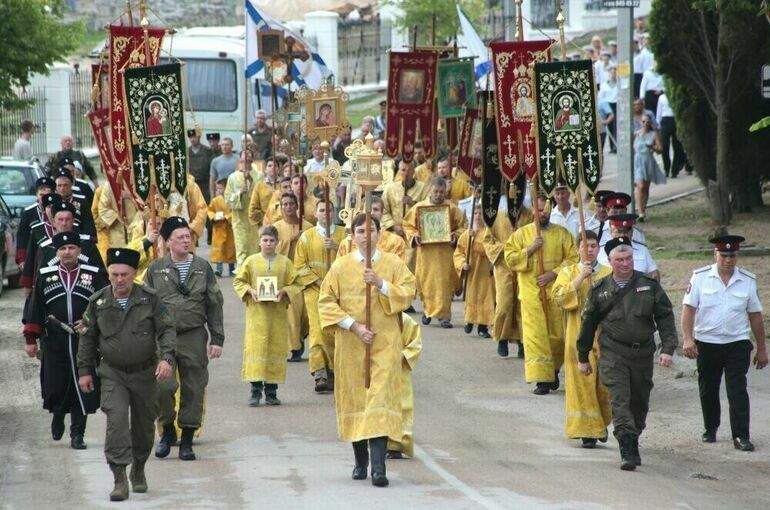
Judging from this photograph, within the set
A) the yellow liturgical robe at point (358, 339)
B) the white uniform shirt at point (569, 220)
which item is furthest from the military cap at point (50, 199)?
the white uniform shirt at point (569, 220)

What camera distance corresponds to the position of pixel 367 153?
12.0 metres

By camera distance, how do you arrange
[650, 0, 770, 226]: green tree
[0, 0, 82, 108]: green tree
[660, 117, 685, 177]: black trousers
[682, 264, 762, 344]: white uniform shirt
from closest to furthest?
[682, 264, 762, 344]: white uniform shirt < [650, 0, 770, 226]: green tree < [0, 0, 82, 108]: green tree < [660, 117, 685, 177]: black trousers

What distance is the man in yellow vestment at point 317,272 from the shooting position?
589 inches

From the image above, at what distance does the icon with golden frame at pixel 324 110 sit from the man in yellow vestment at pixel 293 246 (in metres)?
0.76

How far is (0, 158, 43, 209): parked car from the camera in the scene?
24.6 meters


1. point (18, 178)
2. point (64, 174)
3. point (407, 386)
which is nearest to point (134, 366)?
point (407, 386)

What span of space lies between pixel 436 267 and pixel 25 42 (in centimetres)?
1190

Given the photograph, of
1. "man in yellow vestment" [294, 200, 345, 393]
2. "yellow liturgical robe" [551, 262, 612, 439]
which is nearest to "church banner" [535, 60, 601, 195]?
"yellow liturgical robe" [551, 262, 612, 439]

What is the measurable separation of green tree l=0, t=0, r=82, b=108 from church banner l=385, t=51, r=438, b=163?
8.79 m

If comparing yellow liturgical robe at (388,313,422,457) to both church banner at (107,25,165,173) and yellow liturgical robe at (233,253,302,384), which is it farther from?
church banner at (107,25,165,173)

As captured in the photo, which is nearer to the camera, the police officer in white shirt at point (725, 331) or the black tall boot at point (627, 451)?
the black tall boot at point (627, 451)

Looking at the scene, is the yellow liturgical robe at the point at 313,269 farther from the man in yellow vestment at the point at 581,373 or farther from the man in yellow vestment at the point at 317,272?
the man in yellow vestment at the point at 581,373

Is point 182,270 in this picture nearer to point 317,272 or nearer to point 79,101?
point 317,272

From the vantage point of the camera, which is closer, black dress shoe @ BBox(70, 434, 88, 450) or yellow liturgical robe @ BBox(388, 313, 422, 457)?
yellow liturgical robe @ BBox(388, 313, 422, 457)
